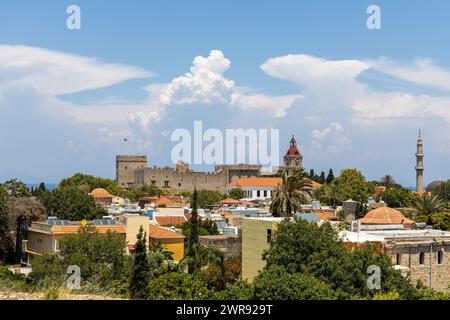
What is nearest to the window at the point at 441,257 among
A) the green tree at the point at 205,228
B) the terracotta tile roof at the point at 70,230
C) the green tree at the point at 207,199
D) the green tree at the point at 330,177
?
the green tree at the point at 205,228

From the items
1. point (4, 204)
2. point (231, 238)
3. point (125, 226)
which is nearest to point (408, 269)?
point (231, 238)

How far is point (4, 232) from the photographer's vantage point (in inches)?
1580

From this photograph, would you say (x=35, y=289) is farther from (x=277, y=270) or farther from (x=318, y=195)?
(x=318, y=195)

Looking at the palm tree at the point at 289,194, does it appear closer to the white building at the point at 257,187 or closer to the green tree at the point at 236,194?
the green tree at the point at 236,194

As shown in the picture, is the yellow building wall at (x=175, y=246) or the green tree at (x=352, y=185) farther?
the green tree at (x=352, y=185)

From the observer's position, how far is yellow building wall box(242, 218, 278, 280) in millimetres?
27266

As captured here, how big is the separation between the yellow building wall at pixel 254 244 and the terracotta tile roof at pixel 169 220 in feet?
62.8

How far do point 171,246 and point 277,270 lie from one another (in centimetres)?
1808

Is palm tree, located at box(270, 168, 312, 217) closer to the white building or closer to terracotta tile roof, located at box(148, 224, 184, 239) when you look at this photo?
terracotta tile roof, located at box(148, 224, 184, 239)

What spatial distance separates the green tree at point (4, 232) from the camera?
40.0 meters

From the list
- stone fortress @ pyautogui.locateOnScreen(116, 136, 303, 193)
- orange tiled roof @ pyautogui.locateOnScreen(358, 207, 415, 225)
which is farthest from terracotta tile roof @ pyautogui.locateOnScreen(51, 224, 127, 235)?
stone fortress @ pyautogui.locateOnScreen(116, 136, 303, 193)

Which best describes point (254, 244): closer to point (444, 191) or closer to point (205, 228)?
point (205, 228)

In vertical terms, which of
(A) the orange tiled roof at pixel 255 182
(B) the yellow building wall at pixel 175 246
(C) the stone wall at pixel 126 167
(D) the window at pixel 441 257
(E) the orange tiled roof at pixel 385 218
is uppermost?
(C) the stone wall at pixel 126 167

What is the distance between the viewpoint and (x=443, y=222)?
39.8 metres
